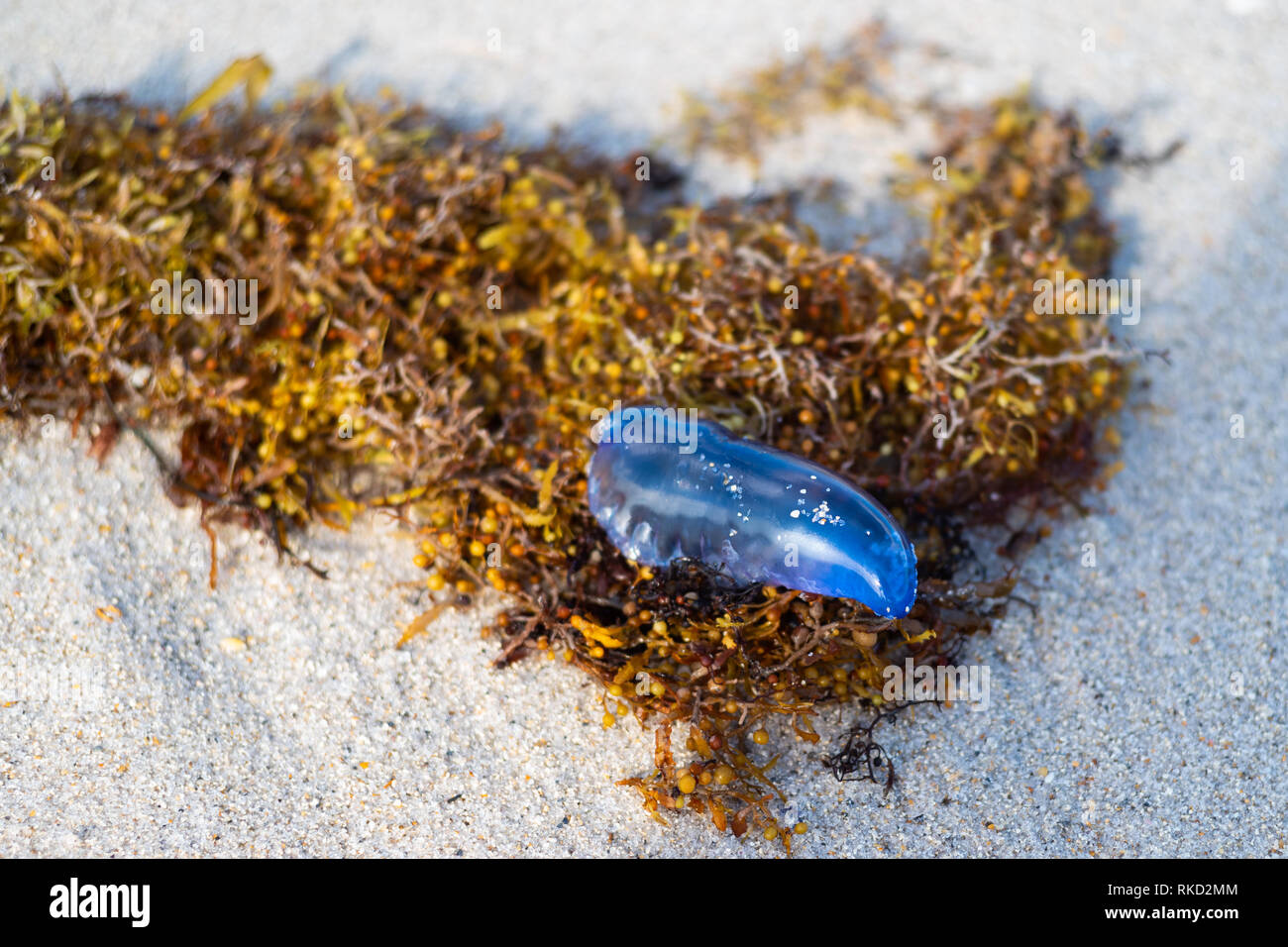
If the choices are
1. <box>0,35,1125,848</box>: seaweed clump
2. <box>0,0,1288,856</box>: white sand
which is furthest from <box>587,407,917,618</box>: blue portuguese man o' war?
<box>0,0,1288,856</box>: white sand

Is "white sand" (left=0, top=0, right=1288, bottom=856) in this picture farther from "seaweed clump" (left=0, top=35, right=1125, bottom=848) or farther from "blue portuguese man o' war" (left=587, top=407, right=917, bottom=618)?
"blue portuguese man o' war" (left=587, top=407, right=917, bottom=618)

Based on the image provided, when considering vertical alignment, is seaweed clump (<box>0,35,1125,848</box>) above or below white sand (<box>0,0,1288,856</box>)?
above

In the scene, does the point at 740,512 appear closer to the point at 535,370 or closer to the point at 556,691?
the point at 556,691

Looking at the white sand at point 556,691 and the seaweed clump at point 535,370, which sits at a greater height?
the seaweed clump at point 535,370

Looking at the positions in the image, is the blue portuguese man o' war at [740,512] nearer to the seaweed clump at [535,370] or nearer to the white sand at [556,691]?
the seaweed clump at [535,370]

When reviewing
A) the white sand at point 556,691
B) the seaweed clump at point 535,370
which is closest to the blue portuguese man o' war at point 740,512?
the seaweed clump at point 535,370

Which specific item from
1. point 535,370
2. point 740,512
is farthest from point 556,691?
point 535,370

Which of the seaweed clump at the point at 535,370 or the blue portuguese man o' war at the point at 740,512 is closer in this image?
the blue portuguese man o' war at the point at 740,512
